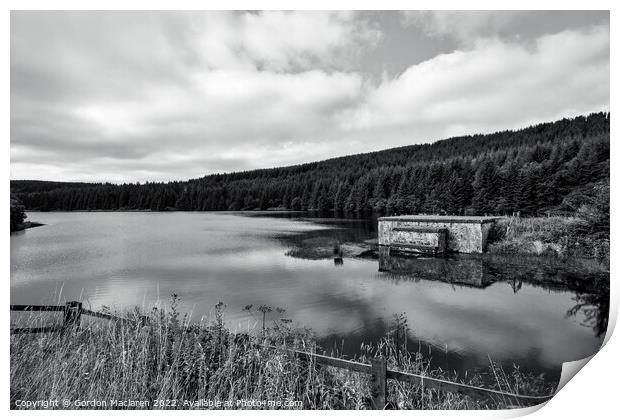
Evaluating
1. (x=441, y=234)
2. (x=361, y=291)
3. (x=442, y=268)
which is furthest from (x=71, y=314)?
(x=441, y=234)

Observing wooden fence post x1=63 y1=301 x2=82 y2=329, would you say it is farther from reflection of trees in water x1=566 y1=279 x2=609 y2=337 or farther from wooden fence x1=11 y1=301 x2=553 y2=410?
reflection of trees in water x1=566 y1=279 x2=609 y2=337

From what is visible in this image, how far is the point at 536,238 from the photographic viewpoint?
1555 cm

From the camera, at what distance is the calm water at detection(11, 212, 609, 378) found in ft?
21.5

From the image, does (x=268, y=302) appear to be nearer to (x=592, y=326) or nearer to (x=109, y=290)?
(x=109, y=290)

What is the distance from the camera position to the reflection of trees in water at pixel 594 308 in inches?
290

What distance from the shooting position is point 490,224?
1762 centimetres

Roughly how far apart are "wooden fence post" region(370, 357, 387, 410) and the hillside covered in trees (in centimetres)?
492

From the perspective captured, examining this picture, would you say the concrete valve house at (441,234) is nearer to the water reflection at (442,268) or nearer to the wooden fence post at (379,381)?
the water reflection at (442,268)

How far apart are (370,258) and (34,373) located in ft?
46.7

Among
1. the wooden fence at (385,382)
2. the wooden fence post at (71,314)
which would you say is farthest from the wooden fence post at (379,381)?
the wooden fence post at (71,314)

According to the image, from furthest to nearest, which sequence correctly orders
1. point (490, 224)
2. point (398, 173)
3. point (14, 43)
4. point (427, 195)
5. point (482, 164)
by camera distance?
point (398, 173), point (427, 195), point (482, 164), point (490, 224), point (14, 43)

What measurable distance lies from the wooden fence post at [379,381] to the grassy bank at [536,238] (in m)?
10.6
